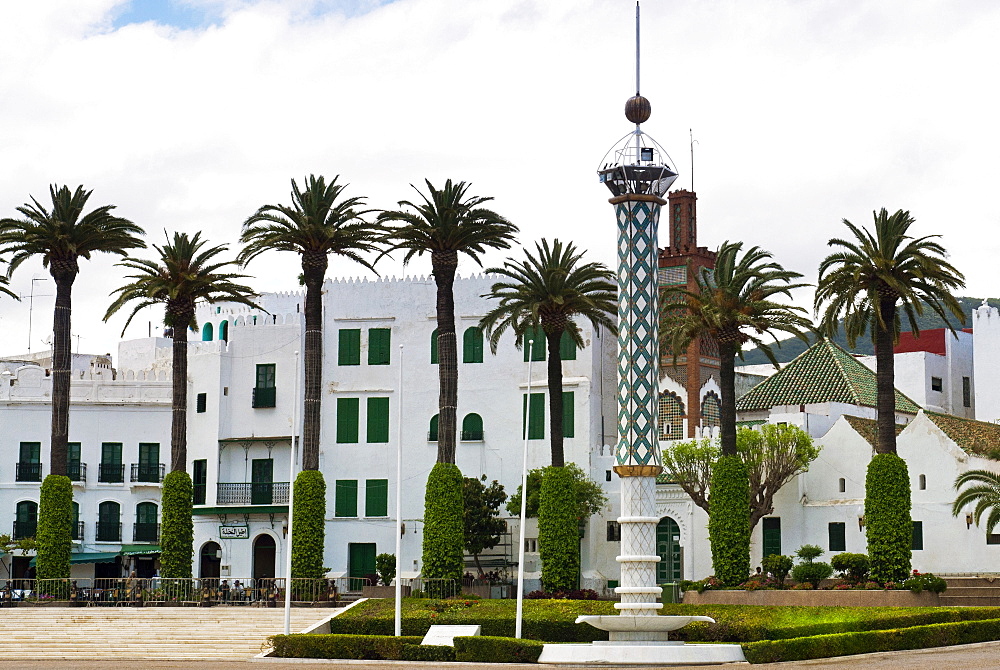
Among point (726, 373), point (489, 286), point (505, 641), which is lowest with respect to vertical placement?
point (505, 641)

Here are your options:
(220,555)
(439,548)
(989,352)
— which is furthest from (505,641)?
(989,352)

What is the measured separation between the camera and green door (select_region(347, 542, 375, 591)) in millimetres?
56062

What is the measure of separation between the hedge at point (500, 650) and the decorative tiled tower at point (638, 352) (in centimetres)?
256

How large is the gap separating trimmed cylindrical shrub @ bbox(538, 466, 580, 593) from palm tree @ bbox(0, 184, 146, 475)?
16.1 m

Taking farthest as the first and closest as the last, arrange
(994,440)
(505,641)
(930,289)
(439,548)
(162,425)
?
1. (162,425)
2. (994,440)
3. (439,548)
4. (930,289)
5. (505,641)

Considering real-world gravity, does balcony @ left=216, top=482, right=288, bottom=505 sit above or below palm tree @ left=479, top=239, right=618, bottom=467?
below

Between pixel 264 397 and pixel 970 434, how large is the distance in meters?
26.7

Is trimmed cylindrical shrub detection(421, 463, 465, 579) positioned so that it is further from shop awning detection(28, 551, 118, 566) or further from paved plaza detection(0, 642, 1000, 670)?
shop awning detection(28, 551, 118, 566)

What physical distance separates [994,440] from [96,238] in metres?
31.1

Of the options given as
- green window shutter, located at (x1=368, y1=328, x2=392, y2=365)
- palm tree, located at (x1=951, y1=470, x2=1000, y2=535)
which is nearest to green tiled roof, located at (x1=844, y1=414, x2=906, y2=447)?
palm tree, located at (x1=951, y1=470, x2=1000, y2=535)

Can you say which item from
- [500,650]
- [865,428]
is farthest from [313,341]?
[865,428]

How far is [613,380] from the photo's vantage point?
189ft

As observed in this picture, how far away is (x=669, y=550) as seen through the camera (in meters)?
52.6

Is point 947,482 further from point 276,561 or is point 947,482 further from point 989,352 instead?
point 276,561
